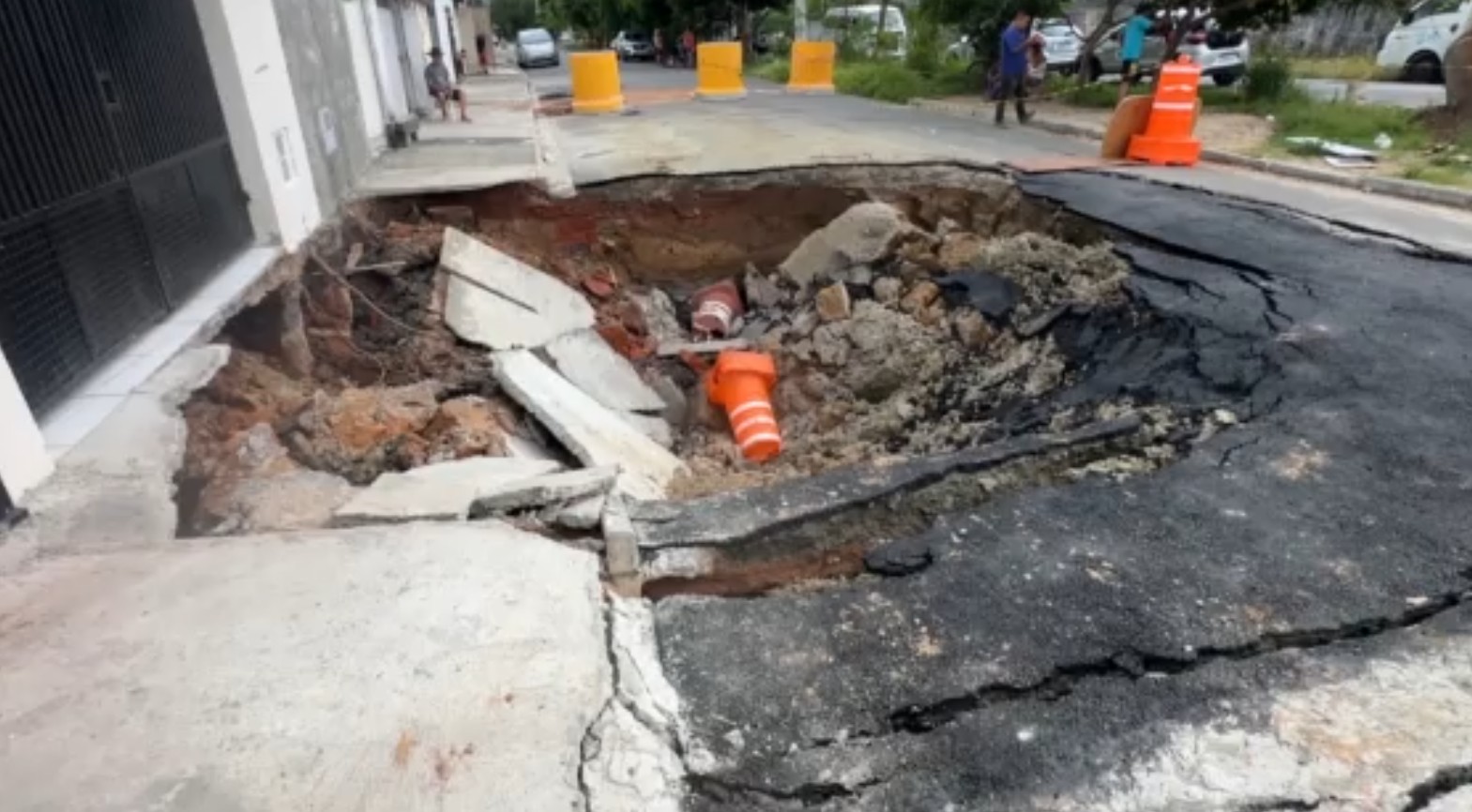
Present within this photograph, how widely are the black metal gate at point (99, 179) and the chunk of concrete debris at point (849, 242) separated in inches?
201

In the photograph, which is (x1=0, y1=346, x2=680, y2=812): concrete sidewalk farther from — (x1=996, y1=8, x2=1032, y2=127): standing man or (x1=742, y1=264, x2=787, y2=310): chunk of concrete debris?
(x1=996, y1=8, x2=1032, y2=127): standing man

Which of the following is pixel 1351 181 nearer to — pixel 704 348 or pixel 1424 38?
pixel 704 348

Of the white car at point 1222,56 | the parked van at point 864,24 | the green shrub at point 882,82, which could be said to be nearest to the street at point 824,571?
the green shrub at point 882,82

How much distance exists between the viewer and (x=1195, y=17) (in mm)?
13945

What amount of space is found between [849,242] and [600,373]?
2955 millimetres

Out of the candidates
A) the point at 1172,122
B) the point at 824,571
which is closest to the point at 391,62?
the point at 1172,122

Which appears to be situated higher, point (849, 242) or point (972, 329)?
point (849, 242)

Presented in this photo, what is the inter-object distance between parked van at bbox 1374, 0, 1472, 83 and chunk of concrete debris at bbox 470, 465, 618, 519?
19839 mm

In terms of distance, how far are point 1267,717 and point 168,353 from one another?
211 inches

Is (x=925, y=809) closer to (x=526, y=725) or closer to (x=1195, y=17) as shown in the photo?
(x=526, y=725)

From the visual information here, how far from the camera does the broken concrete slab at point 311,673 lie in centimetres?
214

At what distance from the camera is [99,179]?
4832 millimetres

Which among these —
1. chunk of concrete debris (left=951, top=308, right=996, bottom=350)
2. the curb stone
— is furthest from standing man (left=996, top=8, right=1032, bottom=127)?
chunk of concrete debris (left=951, top=308, right=996, bottom=350)

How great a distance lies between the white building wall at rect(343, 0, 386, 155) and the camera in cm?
1065
